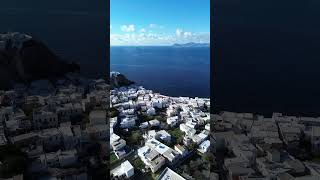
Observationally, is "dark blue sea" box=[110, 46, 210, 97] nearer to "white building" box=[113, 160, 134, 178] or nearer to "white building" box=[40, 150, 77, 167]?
"white building" box=[40, 150, 77, 167]

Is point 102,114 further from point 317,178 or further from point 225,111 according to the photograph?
point 317,178

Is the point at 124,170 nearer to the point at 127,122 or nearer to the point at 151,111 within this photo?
the point at 127,122

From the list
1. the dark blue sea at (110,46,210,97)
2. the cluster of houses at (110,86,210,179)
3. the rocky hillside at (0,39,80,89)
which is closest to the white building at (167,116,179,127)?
the cluster of houses at (110,86,210,179)

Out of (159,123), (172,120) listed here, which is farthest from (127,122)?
(172,120)

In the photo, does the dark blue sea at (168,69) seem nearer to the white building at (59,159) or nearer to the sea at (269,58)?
the sea at (269,58)

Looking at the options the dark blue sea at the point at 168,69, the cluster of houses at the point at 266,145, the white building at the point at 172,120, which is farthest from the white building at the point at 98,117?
the cluster of houses at the point at 266,145

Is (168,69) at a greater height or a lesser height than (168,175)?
greater

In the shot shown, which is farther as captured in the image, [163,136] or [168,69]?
[168,69]
